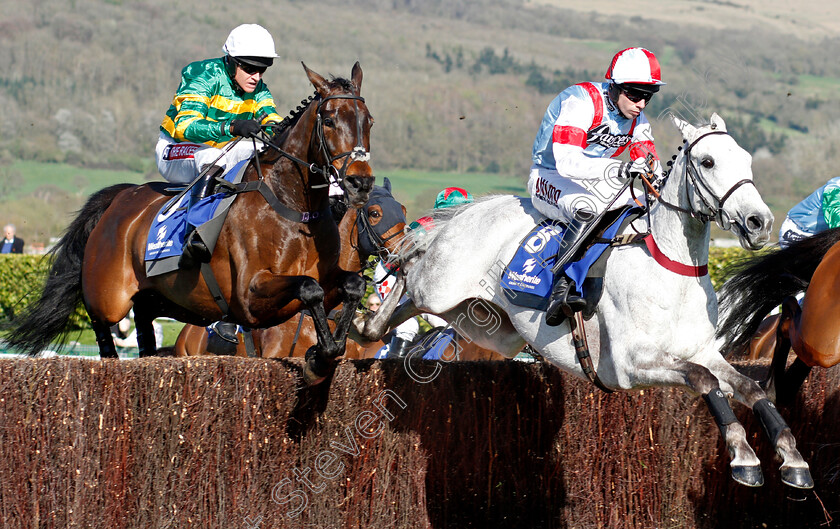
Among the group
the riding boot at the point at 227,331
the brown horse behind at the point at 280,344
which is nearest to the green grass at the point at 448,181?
the brown horse behind at the point at 280,344

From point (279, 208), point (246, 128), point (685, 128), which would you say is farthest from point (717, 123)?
point (246, 128)

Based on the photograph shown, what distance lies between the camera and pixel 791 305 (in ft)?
14.6

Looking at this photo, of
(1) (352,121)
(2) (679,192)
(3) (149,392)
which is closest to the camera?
(2) (679,192)

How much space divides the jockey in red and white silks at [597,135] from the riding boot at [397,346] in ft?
7.47

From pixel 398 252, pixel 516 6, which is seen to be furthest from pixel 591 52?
pixel 398 252

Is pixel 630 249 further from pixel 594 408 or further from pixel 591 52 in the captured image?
pixel 591 52

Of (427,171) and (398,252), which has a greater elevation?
(398,252)

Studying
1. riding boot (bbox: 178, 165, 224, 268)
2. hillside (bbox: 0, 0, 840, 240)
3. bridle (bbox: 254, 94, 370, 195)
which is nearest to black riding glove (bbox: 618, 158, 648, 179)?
bridle (bbox: 254, 94, 370, 195)

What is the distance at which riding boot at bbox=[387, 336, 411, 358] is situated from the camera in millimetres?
6697

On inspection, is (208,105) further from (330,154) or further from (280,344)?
(280,344)

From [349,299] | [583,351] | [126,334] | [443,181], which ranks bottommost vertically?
[443,181]

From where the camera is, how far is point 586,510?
187 inches

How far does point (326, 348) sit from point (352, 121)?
3.87 feet

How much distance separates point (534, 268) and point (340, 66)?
3951cm
